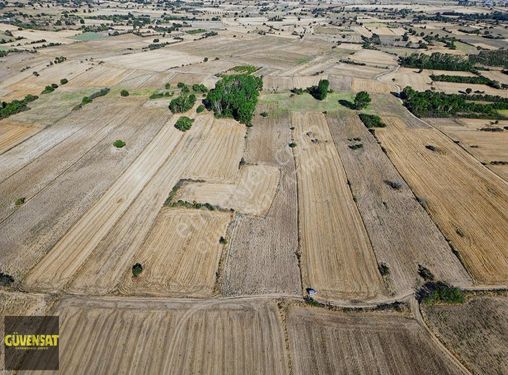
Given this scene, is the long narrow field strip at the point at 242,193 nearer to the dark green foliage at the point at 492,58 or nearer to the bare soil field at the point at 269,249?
the bare soil field at the point at 269,249

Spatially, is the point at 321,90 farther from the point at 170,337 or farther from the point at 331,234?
the point at 170,337

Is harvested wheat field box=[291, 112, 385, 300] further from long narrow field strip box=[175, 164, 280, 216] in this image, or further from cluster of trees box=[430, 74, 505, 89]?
cluster of trees box=[430, 74, 505, 89]

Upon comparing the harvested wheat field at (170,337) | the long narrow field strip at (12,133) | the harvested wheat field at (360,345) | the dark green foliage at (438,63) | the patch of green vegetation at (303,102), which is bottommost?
the patch of green vegetation at (303,102)

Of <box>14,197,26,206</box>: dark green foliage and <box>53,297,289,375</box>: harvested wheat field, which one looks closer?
<box>53,297,289,375</box>: harvested wheat field

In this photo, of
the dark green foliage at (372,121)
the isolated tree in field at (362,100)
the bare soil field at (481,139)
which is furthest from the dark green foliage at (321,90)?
the bare soil field at (481,139)

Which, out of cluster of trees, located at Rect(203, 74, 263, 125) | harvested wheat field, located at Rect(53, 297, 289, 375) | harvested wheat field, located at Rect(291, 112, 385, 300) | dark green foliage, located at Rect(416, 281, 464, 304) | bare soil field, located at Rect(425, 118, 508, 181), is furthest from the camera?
cluster of trees, located at Rect(203, 74, 263, 125)

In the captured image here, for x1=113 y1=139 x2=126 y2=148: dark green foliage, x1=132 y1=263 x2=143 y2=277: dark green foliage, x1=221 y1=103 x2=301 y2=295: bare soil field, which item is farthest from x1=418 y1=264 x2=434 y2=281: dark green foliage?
x1=113 y1=139 x2=126 y2=148: dark green foliage

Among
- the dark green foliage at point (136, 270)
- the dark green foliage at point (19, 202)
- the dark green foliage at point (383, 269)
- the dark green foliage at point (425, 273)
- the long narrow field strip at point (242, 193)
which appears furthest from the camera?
the long narrow field strip at point (242, 193)

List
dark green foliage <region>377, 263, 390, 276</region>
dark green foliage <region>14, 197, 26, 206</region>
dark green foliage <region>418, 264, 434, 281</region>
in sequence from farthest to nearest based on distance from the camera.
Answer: dark green foliage <region>14, 197, 26, 206</region> < dark green foliage <region>377, 263, 390, 276</region> < dark green foliage <region>418, 264, 434, 281</region>

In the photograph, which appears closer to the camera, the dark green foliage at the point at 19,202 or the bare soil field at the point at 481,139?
the dark green foliage at the point at 19,202
